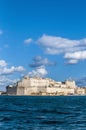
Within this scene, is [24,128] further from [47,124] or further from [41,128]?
[47,124]

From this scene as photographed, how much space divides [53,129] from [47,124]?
415cm

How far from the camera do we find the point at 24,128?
112 feet

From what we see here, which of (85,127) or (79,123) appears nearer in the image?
(85,127)

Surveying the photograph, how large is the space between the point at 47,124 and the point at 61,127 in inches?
111

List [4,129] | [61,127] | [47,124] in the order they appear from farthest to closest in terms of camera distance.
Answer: [47,124] → [61,127] → [4,129]

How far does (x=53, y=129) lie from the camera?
3375 cm

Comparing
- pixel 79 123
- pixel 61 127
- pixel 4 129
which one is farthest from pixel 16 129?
pixel 79 123

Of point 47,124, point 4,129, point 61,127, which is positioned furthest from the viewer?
point 47,124

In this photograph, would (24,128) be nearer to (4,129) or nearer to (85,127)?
(4,129)

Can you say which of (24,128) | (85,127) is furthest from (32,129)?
(85,127)

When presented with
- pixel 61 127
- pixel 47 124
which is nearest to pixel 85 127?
pixel 61 127

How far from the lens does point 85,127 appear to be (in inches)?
1375

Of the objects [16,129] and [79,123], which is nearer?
[16,129]

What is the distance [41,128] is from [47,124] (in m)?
3.51
